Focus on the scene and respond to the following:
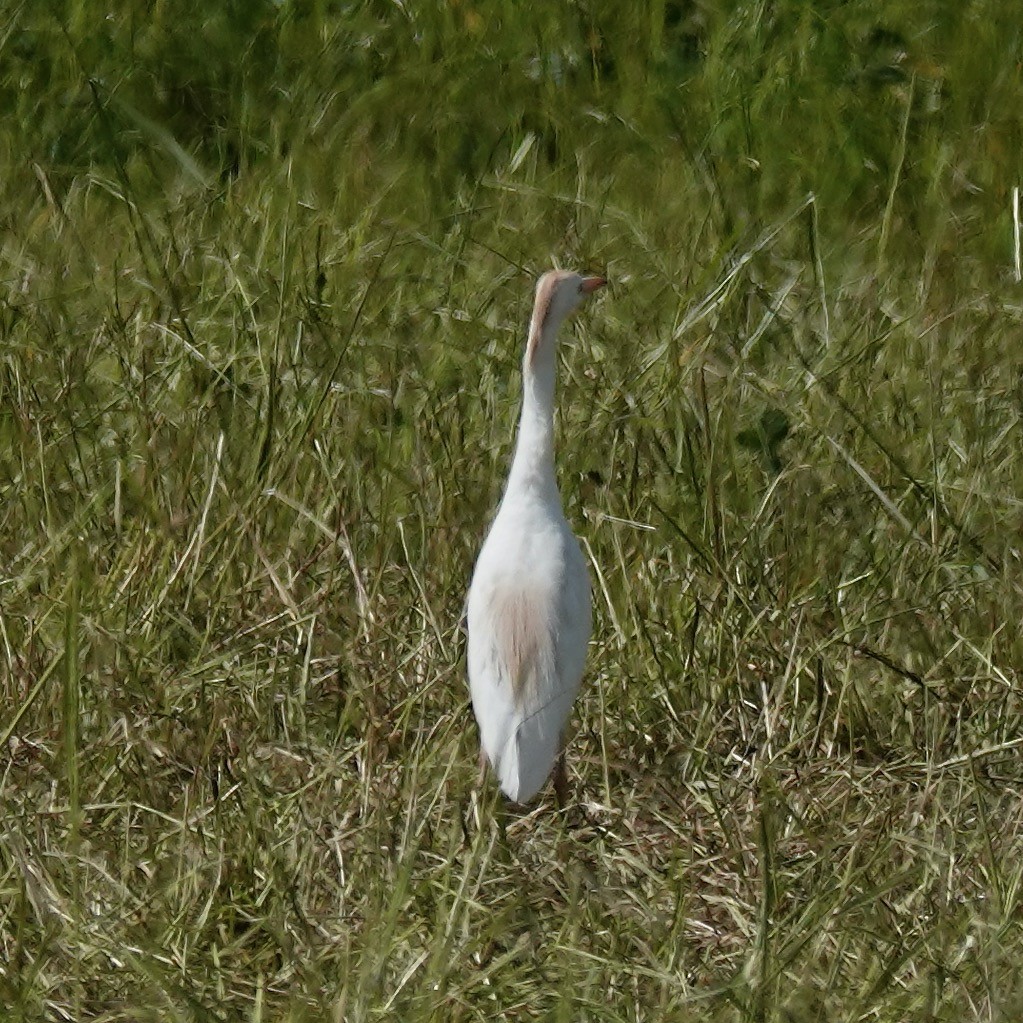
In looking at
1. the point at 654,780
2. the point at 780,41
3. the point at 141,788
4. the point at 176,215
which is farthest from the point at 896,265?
the point at 141,788

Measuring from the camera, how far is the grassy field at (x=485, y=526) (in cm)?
242

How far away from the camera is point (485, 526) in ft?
11.0

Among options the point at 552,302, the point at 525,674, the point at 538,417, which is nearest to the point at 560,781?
the point at 525,674

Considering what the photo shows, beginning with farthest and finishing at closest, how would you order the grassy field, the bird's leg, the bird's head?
the bird's leg, the bird's head, the grassy field

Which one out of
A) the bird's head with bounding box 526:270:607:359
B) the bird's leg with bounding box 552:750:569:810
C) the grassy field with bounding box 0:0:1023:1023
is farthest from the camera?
the bird's leg with bounding box 552:750:569:810

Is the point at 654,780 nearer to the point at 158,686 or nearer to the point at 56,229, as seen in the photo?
the point at 158,686

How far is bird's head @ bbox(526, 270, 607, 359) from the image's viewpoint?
2.59 meters

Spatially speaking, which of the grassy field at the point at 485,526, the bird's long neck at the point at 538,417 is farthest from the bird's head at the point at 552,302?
the grassy field at the point at 485,526

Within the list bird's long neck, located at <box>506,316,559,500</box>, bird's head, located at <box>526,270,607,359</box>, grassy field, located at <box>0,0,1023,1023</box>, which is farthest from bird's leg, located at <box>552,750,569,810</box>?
bird's head, located at <box>526,270,607,359</box>

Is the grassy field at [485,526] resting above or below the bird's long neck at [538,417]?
below

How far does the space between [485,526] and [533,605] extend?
71cm

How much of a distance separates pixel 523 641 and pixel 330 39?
2.95m

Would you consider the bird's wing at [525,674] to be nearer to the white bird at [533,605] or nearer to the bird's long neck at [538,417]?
the white bird at [533,605]

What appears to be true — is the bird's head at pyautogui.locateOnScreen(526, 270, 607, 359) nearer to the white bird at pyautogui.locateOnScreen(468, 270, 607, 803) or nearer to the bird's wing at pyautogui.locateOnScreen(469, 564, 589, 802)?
the white bird at pyautogui.locateOnScreen(468, 270, 607, 803)
